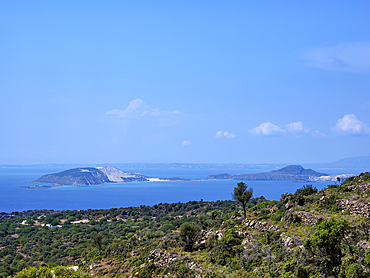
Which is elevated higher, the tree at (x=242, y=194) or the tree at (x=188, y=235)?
the tree at (x=242, y=194)

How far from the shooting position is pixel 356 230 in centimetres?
1895

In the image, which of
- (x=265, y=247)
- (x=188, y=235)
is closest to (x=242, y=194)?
(x=188, y=235)

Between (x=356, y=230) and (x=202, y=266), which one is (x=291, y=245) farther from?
(x=202, y=266)

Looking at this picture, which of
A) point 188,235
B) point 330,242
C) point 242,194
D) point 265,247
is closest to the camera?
point 330,242

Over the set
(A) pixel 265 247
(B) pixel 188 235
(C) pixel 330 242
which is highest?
(C) pixel 330 242

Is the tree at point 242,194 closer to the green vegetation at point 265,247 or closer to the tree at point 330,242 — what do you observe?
the green vegetation at point 265,247

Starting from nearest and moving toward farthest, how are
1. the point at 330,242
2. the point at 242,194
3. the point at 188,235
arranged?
1. the point at 330,242
2. the point at 188,235
3. the point at 242,194

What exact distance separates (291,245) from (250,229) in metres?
6.63

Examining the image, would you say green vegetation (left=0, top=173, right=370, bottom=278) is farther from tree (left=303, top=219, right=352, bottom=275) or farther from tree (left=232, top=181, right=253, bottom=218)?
tree (left=232, top=181, right=253, bottom=218)

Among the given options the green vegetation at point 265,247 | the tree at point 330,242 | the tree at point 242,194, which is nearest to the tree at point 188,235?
the green vegetation at point 265,247

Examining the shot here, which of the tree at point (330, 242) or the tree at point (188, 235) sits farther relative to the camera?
the tree at point (188, 235)

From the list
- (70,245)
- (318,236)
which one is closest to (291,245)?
(318,236)

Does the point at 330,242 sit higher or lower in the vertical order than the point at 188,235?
higher

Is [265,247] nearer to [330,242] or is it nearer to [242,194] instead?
[330,242]
